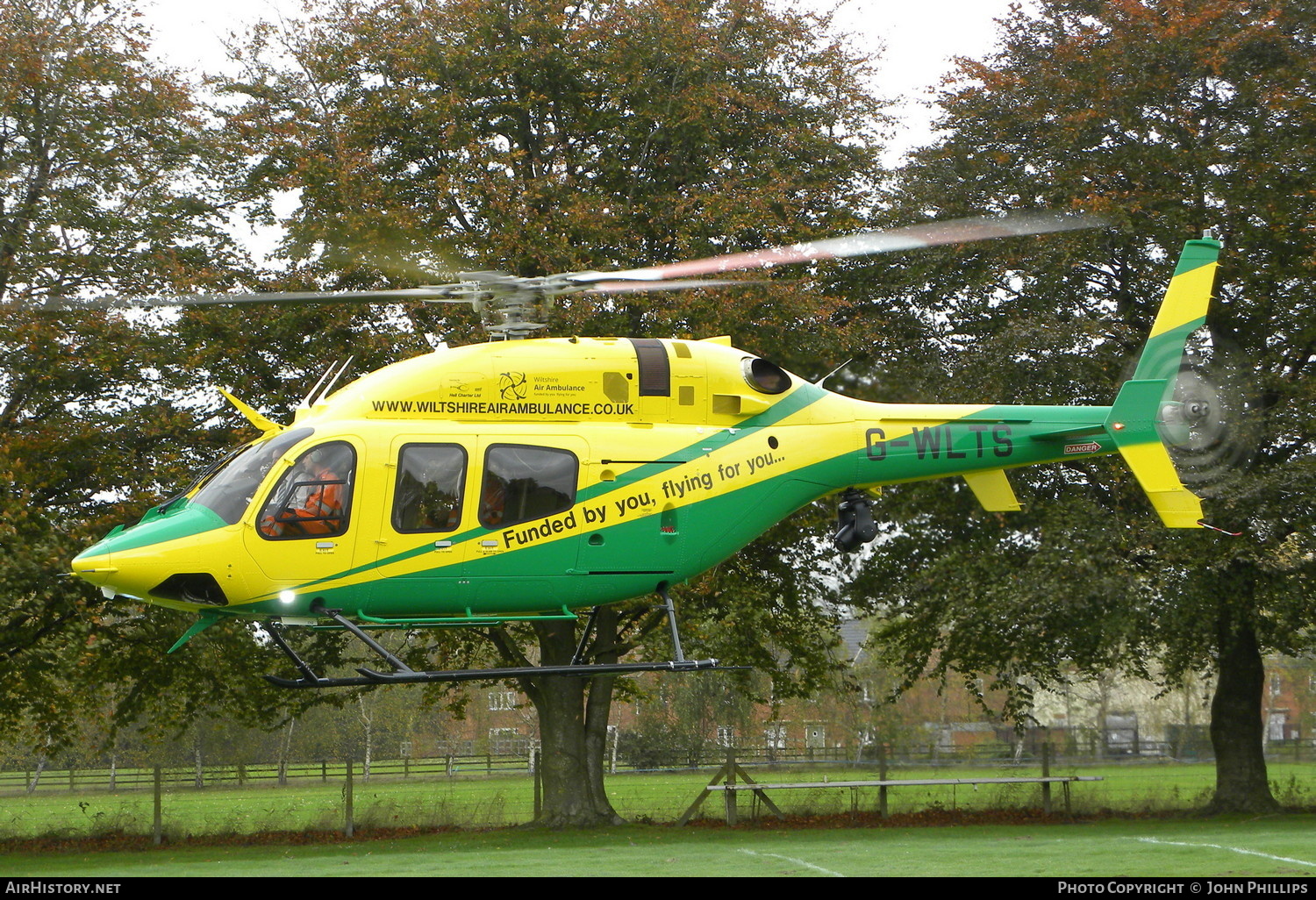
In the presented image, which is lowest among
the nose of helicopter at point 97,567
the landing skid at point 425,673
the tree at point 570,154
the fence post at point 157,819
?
the fence post at point 157,819

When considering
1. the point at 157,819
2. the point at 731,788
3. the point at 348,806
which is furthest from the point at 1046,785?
the point at 157,819

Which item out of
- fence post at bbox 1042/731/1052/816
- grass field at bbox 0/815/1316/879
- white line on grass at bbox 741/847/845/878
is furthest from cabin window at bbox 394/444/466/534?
fence post at bbox 1042/731/1052/816

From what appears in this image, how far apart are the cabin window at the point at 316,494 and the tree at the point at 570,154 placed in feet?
32.5

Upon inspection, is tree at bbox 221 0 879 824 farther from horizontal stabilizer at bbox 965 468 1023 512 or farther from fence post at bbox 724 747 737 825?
horizontal stabilizer at bbox 965 468 1023 512

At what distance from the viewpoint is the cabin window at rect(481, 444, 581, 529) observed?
11.1m

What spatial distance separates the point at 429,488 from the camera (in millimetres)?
11023

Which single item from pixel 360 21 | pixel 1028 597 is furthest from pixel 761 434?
pixel 360 21

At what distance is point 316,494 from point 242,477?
26.4 inches

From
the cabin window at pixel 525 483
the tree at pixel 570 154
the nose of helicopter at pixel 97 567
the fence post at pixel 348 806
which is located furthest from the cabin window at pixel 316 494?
the fence post at pixel 348 806

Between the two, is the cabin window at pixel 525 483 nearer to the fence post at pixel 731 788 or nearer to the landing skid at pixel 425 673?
the landing skid at pixel 425 673

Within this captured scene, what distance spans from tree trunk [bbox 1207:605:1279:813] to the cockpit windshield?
762 inches

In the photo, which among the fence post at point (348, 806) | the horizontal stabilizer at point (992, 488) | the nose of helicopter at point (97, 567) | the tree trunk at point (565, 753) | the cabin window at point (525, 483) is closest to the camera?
the nose of helicopter at point (97, 567)

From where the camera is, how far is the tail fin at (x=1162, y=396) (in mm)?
13227
